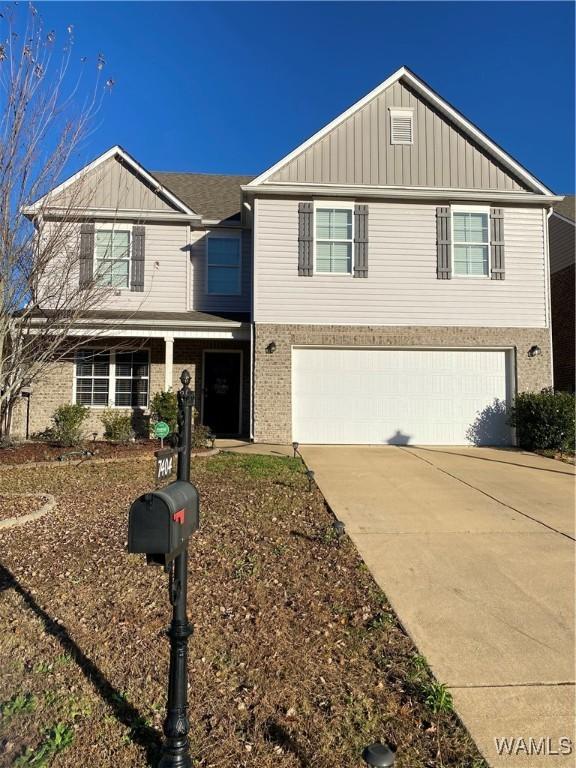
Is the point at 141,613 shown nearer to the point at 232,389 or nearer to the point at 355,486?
the point at 355,486

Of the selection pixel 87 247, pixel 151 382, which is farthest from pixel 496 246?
pixel 87 247

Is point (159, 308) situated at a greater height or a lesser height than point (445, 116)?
lesser

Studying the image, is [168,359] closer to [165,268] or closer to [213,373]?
[213,373]

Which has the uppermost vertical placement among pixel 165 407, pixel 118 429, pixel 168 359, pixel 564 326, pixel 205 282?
pixel 205 282

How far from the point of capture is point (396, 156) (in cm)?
1197

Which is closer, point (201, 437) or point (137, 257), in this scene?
point (201, 437)

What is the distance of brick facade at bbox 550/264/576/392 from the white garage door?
18.6 ft

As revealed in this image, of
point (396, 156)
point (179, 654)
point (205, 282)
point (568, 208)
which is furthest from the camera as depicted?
point (568, 208)

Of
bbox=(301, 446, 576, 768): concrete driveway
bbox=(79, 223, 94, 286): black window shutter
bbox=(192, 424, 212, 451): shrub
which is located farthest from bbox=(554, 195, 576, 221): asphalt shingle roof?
bbox=(79, 223, 94, 286): black window shutter

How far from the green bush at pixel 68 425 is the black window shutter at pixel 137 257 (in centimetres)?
338

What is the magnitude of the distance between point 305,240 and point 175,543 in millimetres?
10390

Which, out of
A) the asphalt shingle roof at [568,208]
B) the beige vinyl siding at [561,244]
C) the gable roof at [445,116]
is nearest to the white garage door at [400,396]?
the gable roof at [445,116]

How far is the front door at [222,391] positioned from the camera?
43.6 ft

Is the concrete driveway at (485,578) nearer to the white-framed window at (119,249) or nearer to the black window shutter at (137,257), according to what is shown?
the black window shutter at (137,257)
